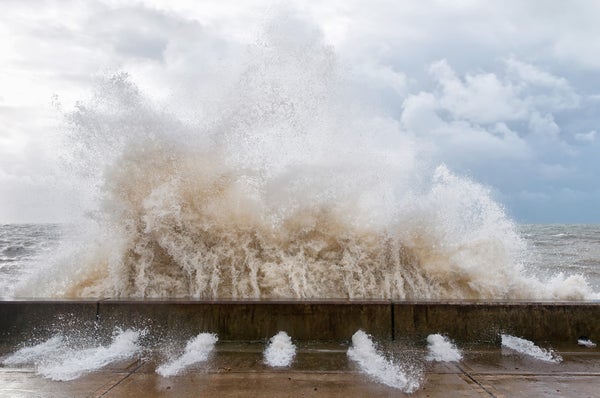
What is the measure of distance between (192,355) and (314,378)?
4.05ft

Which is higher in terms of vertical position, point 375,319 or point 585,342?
point 375,319

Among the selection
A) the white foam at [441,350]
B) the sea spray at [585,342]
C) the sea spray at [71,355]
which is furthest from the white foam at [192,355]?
the sea spray at [585,342]

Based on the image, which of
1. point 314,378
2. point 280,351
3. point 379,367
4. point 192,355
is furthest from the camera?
point 280,351

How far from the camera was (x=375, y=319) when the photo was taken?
4.92 meters

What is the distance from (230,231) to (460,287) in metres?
3.46

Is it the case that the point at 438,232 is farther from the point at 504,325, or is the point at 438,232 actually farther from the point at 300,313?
the point at 300,313

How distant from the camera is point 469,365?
4.16 metres

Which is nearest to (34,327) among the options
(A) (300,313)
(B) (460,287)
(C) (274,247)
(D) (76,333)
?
(D) (76,333)

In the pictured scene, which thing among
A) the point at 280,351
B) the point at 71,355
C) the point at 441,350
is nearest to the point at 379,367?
the point at 441,350

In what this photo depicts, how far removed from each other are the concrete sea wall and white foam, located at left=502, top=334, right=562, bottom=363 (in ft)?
0.32

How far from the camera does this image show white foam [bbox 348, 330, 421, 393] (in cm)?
369

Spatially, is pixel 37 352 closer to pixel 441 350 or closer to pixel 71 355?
pixel 71 355

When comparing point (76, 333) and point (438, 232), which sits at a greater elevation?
point (438, 232)

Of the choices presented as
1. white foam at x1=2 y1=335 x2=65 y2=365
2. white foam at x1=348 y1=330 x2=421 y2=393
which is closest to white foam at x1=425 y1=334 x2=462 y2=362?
white foam at x1=348 y1=330 x2=421 y2=393
